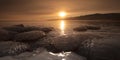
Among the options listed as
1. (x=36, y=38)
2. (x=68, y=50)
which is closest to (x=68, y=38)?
(x=68, y=50)

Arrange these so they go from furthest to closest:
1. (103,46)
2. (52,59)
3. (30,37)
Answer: (30,37) → (103,46) → (52,59)

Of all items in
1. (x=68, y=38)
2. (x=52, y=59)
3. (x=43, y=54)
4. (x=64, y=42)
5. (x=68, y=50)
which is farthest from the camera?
(x=68, y=38)

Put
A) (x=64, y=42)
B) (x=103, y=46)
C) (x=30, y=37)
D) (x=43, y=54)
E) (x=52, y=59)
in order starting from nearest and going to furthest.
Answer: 1. (x=52, y=59)
2. (x=43, y=54)
3. (x=103, y=46)
4. (x=64, y=42)
5. (x=30, y=37)

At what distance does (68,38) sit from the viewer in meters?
9.34

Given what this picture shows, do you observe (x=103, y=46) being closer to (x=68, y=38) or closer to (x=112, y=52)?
(x=112, y=52)

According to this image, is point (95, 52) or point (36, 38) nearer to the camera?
point (95, 52)

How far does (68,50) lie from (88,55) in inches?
50.8

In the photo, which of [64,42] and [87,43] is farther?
[64,42]

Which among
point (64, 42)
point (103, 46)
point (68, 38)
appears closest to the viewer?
point (103, 46)

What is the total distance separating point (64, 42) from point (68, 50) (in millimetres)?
769

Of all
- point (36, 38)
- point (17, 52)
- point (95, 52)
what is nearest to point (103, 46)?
point (95, 52)

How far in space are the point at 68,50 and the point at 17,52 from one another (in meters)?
2.35

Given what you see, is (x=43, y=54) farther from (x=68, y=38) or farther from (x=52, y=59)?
(x=68, y=38)

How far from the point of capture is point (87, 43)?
8086 millimetres
